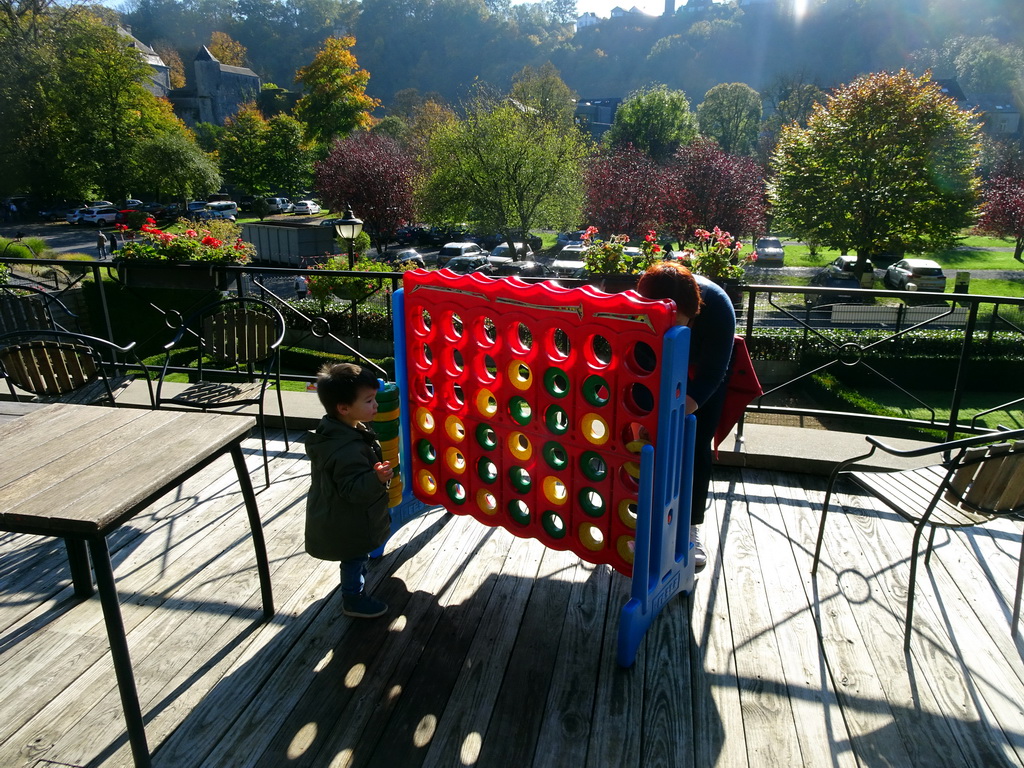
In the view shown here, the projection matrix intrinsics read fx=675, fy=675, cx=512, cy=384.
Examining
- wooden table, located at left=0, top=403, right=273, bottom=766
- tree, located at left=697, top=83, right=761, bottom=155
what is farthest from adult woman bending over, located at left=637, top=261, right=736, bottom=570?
tree, located at left=697, top=83, right=761, bottom=155

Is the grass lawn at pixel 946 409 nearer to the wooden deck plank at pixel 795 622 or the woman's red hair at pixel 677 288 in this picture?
the wooden deck plank at pixel 795 622

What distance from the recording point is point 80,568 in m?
2.86

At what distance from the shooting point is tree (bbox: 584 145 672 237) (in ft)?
102

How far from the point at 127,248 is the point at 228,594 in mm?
7506

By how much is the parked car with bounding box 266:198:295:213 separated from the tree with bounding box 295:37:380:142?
8.12m

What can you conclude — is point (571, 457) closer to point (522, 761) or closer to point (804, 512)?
point (522, 761)

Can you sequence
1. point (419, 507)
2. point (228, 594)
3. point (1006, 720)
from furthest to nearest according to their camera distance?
point (419, 507), point (228, 594), point (1006, 720)

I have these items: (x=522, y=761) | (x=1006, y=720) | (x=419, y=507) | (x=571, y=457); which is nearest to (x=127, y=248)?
(x=419, y=507)

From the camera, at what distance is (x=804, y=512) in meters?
3.64

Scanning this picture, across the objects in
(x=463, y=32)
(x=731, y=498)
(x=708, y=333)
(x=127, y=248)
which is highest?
(x=463, y=32)

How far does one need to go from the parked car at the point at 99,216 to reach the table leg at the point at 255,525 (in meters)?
44.9

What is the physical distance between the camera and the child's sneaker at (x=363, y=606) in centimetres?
272

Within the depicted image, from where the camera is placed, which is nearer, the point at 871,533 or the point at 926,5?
the point at 871,533

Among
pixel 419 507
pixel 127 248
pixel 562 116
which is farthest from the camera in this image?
pixel 562 116
